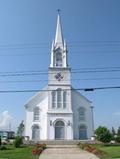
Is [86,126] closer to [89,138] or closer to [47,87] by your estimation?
[89,138]

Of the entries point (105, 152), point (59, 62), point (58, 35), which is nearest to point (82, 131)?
point (59, 62)

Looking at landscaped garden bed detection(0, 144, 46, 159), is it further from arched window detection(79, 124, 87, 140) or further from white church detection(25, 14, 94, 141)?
arched window detection(79, 124, 87, 140)

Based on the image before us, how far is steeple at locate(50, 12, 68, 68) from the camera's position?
153ft

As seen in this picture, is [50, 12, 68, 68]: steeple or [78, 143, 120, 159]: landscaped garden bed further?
[50, 12, 68, 68]: steeple

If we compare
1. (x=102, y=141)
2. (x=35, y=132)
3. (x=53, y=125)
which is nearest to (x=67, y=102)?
(x=53, y=125)

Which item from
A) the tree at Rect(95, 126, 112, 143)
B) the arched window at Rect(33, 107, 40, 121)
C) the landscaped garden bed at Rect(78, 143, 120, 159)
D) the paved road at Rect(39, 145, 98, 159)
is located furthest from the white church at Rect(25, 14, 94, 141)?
the paved road at Rect(39, 145, 98, 159)

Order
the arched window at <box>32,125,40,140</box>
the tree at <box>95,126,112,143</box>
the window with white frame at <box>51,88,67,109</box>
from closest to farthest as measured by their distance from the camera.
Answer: the tree at <box>95,126,112,143</box>
the arched window at <box>32,125,40,140</box>
the window with white frame at <box>51,88,67,109</box>

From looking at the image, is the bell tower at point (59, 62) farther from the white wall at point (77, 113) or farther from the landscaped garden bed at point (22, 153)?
the landscaped garden bed at point (22, 153)

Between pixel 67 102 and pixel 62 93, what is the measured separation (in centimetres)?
183

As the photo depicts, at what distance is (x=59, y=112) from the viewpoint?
43.4m

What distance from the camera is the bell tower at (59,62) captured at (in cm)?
4534

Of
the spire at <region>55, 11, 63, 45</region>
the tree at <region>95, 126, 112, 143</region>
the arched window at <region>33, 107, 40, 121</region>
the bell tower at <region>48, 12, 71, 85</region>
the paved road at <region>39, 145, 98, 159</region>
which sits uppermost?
the spire at <region>55, 11, 63, 45</region>

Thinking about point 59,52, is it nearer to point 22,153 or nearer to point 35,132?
point 35,132

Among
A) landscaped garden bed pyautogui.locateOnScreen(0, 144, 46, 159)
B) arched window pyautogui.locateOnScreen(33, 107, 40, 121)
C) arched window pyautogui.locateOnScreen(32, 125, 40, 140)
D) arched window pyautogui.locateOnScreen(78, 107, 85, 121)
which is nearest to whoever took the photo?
landscaped garden bed pyautogui.locateOnScreen(0, 144, 46, 159)
